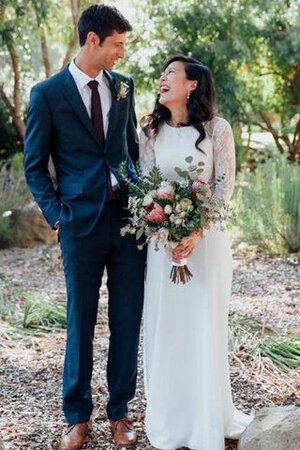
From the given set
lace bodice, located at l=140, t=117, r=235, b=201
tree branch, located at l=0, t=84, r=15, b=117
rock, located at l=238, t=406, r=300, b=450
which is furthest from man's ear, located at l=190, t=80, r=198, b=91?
tree branch, located at l=0, t=84, r=15, b=117

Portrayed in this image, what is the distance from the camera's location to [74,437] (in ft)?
12.4

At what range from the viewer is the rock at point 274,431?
329 centimetres

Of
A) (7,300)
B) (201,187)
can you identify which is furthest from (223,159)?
(7,300)

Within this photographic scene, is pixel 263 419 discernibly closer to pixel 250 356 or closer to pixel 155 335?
pixel 155 335

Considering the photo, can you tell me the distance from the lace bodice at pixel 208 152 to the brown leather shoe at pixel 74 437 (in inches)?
49.0

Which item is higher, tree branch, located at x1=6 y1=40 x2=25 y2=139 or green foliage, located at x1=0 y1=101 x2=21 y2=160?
tree branch, located at x1=6 y1=40 x2=25 y2=139

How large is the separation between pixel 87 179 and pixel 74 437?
1.22 m

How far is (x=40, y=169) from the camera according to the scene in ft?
11.9

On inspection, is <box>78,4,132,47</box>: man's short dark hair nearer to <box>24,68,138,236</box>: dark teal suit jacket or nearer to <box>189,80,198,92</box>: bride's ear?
<box>24,68,138,236</box>: dark teal suit jacket

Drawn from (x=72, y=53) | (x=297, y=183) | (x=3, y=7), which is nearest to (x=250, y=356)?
(x=297, y=183)

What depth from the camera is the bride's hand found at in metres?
3.46

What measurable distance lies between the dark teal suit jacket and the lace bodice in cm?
19

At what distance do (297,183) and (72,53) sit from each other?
421 centimetres

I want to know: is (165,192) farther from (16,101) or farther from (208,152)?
(16,101)
